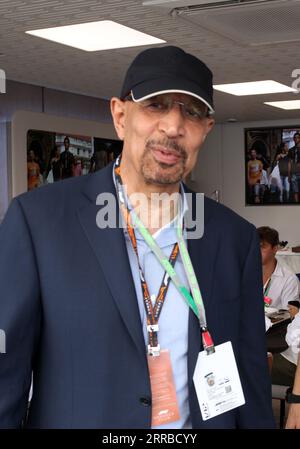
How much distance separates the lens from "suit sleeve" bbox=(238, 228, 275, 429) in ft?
5.03

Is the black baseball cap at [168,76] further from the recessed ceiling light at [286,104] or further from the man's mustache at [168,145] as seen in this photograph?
Answer: the recessed ceiling light at [286,104]

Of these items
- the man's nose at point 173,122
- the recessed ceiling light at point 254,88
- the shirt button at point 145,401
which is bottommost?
the shirt button at point 145,401

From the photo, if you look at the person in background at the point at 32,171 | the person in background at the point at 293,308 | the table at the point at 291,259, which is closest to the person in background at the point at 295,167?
the table at the point at 291,259

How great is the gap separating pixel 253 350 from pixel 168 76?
67 centimetres

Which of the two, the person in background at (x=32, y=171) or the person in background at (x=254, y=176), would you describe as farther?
the person in background at (x=254, y=176)

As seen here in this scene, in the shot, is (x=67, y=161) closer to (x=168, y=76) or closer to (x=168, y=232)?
(x=168, y=232)

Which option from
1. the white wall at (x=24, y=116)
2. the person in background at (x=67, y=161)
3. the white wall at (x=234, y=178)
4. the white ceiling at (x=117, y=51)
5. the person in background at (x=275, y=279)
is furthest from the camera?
the white wall at (x=234, y=178)

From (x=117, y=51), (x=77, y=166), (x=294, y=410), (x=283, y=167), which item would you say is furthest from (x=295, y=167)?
(x=294, y=410)

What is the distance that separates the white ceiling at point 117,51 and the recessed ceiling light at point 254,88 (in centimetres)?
23

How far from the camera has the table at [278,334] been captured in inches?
148

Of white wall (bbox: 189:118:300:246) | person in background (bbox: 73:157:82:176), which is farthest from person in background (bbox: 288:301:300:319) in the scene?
white wall (bbox: 189:118:300:246)

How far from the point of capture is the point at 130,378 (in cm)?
133

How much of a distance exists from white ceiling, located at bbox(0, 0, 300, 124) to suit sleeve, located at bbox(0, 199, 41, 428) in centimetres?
358
